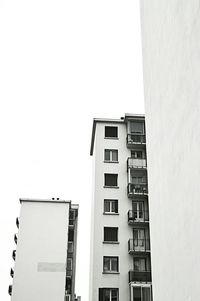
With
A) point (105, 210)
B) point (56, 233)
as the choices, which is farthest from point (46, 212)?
point (105, 210)

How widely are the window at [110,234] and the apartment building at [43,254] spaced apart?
49.9 feet

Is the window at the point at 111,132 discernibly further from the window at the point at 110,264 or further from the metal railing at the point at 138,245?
the window at the point at 110,264

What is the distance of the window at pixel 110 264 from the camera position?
30.5 meters

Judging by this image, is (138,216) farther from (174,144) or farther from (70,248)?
(174,144)

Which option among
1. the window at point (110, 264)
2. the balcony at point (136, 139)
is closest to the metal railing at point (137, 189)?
the balcony at point (136, 139)

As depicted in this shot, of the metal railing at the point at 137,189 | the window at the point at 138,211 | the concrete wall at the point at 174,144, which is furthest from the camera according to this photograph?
the metal railing at the point at 137,189

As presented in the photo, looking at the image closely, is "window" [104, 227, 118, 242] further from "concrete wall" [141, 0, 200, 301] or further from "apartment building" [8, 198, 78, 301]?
"concrete wall" [141, 0, 200, 301]

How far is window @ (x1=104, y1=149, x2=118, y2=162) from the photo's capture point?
3494 centimetres

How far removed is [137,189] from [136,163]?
2.20 meters

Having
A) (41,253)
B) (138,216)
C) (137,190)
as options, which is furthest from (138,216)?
(41,253)

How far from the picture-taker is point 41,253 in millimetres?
44750

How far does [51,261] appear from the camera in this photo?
149 feet

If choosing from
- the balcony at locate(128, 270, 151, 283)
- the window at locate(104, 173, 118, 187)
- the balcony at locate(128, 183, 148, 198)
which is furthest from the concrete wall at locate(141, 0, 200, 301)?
the window at locate(104, 173, 118, 187)

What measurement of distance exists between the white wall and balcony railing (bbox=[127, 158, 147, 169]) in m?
16.1
